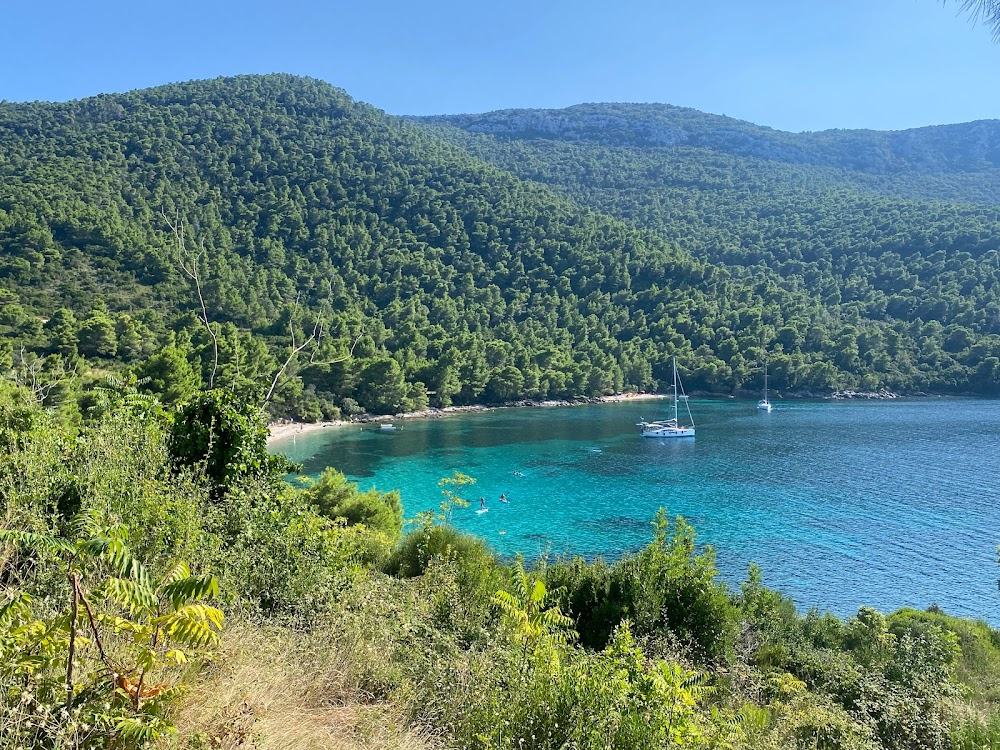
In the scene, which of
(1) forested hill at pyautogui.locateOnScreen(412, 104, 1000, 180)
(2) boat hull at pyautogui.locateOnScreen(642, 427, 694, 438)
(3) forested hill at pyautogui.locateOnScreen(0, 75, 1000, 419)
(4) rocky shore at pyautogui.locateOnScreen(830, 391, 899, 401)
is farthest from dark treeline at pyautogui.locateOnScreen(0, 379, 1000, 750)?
(1) forested hill at pyautogui.locateOnScreen(412, 104, 1000, 180)

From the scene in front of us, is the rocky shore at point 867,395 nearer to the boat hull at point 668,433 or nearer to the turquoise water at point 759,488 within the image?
the turquoise water at point 759,488

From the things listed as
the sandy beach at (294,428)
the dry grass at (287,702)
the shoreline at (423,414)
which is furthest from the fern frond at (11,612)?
the sandy beach at (294,428)

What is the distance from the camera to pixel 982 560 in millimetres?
21297

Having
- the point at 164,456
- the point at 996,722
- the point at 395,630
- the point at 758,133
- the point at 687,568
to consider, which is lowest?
the point at 687,568

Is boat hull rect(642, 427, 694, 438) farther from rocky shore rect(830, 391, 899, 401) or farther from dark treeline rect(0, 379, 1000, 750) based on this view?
dark treeline rect(0, 379, 1000, 750)

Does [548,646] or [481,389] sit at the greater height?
[548,646]

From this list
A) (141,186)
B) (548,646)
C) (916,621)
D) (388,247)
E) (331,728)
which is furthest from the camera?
(388,247)

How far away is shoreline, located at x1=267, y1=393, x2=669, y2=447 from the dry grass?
1220 inches

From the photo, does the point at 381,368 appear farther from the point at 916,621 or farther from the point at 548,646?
the point at 548,646

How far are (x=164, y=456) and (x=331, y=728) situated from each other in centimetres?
358

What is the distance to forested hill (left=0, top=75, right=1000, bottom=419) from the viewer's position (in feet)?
178

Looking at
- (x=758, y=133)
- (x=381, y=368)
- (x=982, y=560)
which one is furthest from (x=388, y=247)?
(x=758, y=133)

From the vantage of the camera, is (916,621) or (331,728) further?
(916,621)

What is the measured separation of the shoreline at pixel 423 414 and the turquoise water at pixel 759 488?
5.33ft
